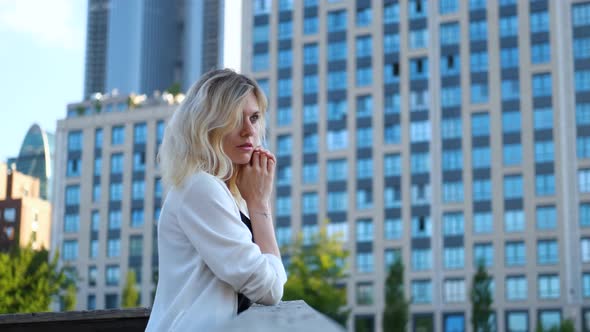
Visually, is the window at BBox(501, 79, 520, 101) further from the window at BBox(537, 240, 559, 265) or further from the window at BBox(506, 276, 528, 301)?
the window at BBox(506, 276, 528, 301)

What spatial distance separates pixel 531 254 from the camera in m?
72.9

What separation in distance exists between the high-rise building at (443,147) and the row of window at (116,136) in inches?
452

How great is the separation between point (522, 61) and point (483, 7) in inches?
199

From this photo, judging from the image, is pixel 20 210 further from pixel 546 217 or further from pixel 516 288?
pixel 546 217

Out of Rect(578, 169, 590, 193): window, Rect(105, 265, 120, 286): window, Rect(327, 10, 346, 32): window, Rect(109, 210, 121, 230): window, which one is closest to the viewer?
Rect(578, 169, 590, 193): window

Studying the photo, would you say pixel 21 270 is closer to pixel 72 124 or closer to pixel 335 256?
pixel 335 256

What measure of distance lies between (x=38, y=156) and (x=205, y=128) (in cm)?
7828

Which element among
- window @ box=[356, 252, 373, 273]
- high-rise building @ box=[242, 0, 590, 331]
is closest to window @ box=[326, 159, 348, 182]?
high-rise building @ box=[242, 0, 590, 331]

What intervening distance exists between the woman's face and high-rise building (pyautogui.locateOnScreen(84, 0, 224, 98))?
6245 inches

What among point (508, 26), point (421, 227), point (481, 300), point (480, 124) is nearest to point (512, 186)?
point (480, 124)

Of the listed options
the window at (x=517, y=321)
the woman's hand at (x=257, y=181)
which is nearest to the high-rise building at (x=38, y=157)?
the window at (x=517, y=321)

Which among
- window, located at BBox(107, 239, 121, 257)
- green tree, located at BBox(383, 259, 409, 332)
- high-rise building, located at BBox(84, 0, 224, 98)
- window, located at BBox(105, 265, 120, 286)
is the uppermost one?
high-rise building, located at BBox(84, 0, 224, 98)

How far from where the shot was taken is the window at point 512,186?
74062mm

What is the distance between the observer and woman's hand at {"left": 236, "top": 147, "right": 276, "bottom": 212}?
124 inches
